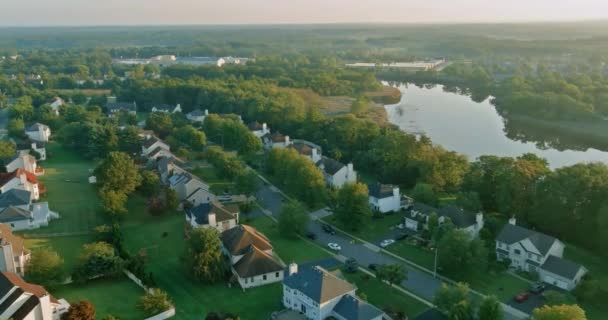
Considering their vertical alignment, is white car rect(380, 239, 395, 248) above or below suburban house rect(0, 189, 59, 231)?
below

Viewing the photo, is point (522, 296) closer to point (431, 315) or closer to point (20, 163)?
point (431, 315)

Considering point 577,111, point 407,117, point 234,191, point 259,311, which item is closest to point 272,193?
point 234,191

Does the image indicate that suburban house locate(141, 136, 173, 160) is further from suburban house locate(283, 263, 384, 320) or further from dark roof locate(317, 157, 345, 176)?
suburban house locate(283, 263, 384, 320)

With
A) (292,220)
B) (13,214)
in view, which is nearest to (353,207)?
(292,220)

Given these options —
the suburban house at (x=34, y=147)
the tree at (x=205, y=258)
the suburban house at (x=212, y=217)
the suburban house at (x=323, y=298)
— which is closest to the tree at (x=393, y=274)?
the suburban house at (x=323, y=298)

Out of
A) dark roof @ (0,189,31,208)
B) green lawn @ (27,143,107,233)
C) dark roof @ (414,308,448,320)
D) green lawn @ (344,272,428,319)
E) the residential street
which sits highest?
dark roof @ (0,189,31,208)

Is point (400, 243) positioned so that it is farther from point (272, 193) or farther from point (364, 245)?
point (272, 193)

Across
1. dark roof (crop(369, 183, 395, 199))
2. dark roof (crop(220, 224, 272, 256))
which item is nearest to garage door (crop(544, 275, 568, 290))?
dark roof (crop(369, 183, 395, 199))
